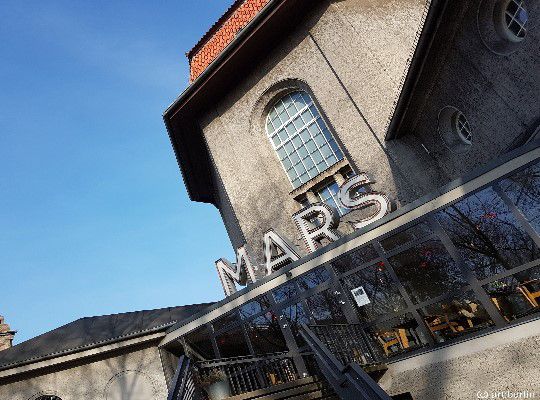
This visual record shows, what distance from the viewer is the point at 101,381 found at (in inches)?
439

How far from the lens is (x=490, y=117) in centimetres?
781

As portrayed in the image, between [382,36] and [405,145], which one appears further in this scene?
[382,36]

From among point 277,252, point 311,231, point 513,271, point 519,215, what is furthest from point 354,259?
point 519,215

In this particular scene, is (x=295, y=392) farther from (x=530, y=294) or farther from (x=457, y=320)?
(x=530, y=294)

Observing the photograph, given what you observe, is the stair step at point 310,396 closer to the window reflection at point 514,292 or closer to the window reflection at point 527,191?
the window reflection at point 514,292

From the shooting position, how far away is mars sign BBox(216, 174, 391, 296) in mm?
9125

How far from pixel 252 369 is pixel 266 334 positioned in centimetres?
242

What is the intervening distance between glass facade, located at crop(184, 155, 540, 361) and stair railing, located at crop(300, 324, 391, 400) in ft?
6.39

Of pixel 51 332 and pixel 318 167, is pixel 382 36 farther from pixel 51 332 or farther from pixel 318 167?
pixel 51 332

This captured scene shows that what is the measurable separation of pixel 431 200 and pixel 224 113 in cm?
975

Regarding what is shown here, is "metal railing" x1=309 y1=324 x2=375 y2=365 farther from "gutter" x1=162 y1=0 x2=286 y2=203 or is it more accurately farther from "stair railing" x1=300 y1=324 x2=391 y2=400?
"gutter" x1=162 y1=0 x2=286 y2=203

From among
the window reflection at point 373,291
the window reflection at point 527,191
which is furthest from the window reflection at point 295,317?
the window reflection at point 527,191

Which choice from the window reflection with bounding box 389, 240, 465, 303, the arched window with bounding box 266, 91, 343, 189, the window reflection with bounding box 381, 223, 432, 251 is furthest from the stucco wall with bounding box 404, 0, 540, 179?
the arched window with bounding box 266, 91, 343, 189

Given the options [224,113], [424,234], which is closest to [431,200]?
[424,234]
